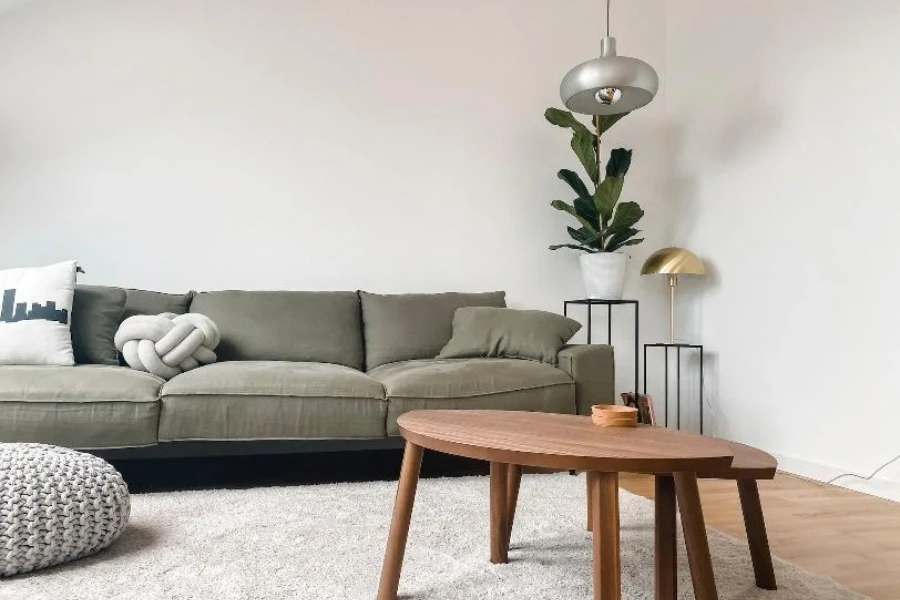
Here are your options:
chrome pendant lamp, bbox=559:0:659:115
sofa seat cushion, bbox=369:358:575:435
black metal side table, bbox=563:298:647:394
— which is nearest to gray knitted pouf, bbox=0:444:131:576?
sofa seat cushion, bbox=369:358:575:435

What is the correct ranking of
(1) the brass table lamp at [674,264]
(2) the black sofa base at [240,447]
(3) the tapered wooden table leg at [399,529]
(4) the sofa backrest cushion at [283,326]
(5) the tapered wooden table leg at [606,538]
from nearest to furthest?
(5) the tapered wooden table leg at [606,538] → (3) the tapered wooden table leg at [399,529] → (2) the black sofa base at [240,447] → (4) the sofa backrest cushion at [283,326] → (1) the brass table lamp at [674,264]

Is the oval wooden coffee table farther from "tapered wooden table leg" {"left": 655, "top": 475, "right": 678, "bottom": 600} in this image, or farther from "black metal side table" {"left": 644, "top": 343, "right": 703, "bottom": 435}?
"black metal side table" {"left": 644, "top": 343, "right": 703, "bottom": 435}

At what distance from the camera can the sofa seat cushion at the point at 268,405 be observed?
8.14 ft

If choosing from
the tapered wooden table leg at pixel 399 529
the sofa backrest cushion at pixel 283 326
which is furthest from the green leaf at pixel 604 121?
the tapered wooden table leg at pixel 399 529

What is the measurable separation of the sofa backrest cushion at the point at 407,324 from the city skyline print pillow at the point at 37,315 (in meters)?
1.23

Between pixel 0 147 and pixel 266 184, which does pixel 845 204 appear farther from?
pixel 0 147

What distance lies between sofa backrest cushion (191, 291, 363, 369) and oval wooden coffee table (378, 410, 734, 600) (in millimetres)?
1529

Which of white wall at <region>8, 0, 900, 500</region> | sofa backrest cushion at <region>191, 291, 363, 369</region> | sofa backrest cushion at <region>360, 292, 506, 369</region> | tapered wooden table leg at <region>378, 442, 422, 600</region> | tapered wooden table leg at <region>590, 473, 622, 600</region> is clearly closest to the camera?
tapered wooden table leg at <region>590, 473, 622, 600</region>

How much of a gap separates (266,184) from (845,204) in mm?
2620

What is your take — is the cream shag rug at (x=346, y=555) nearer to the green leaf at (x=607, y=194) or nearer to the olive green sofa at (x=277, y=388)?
the olive green sofa at (x=277, y=388)

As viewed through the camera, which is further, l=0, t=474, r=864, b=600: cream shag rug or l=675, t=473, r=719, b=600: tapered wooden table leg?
l=0, t=474, r=864, b=600: cream shag rug

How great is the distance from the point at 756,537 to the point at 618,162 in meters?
2.42

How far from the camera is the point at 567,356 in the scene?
2.96m

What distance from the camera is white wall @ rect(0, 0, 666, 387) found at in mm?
3449
